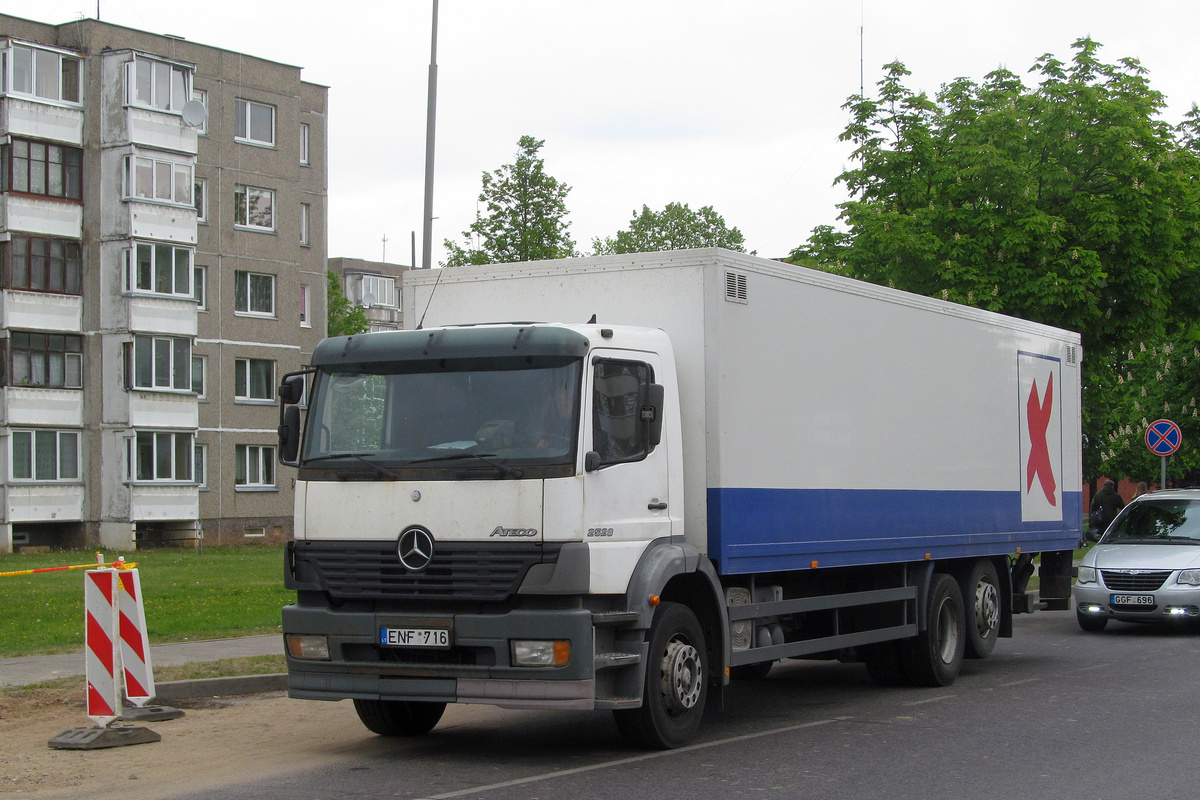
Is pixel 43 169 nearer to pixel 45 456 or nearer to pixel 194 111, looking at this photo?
pixel 194 111

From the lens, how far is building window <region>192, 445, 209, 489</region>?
44938 mm

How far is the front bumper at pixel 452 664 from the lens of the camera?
837 centimetres

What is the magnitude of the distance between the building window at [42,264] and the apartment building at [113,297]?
0.14 ft

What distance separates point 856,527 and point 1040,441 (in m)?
4.49

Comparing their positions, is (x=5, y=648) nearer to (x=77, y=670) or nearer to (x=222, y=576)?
(x=77, y=670)

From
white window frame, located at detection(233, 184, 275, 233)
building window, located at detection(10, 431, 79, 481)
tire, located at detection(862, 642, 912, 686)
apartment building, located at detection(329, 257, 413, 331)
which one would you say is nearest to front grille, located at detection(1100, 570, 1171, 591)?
tire, located at detection(862, 642, 912, 686)

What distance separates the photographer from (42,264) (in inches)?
1645

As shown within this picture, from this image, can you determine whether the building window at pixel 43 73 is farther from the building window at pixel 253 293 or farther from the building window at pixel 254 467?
the building window at pixel 254 467

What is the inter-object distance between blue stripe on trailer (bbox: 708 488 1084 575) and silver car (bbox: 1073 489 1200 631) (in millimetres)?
3006

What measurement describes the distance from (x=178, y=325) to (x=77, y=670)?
106ft

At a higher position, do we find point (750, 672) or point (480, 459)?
point (480, 459)

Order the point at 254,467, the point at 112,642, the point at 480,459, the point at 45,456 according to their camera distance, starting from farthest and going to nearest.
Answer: the point at 254,467 → the point at 45,456 → the point at 112,642 → the point at 480,459

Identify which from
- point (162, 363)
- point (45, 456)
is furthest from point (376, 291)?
point (45, 456)

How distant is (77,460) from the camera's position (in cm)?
4247
